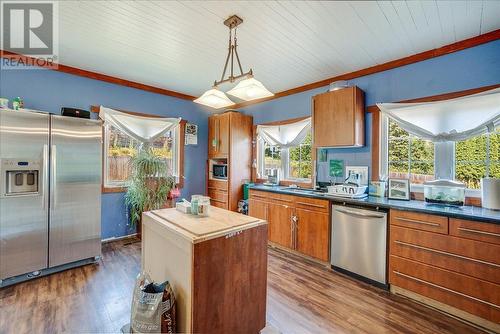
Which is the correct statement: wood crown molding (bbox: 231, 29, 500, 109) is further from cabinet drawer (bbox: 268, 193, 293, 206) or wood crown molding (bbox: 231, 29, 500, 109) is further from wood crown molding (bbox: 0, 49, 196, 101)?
wood crown molding (bbox: 0, 49, 196, 101)

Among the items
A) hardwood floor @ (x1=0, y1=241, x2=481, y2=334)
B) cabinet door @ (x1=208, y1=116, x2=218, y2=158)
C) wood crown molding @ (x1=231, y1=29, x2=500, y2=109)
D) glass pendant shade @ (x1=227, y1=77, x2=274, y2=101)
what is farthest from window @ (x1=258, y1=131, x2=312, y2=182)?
glass pendant shade @ (x1=227, y1=77, x2=274, y2=101)

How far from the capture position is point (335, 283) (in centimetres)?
258

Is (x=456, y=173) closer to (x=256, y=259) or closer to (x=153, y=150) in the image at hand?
(x=256, y=259)

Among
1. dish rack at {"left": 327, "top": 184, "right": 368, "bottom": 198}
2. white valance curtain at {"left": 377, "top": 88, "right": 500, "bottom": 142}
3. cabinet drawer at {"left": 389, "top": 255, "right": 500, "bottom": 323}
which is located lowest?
cabinet drawer at {"left": 389, "top": 255, "right": 500, "bottom": 323}

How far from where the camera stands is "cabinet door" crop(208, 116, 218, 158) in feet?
15.1

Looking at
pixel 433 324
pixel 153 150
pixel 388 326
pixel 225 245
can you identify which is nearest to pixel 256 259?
pixel 225 245

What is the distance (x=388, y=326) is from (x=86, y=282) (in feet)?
9.78

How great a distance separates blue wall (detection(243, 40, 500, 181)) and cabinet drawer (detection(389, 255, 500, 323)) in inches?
54.2

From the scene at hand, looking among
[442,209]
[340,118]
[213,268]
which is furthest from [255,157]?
[213,268]

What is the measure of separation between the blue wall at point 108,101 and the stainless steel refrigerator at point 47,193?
779mm

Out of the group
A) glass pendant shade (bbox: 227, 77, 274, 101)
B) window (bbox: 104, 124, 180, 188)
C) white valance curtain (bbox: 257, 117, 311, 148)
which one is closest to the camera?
glass pendant shade (bbox: 227, 77, 274, 101)

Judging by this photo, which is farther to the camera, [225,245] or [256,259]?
[256,259]

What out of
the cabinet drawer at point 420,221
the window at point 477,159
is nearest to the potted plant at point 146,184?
the cabinet drawer at point 420,221

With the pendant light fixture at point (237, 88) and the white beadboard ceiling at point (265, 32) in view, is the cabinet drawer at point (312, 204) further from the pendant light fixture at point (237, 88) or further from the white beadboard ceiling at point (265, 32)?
the white beadboard ceiling at point (265, 32)
